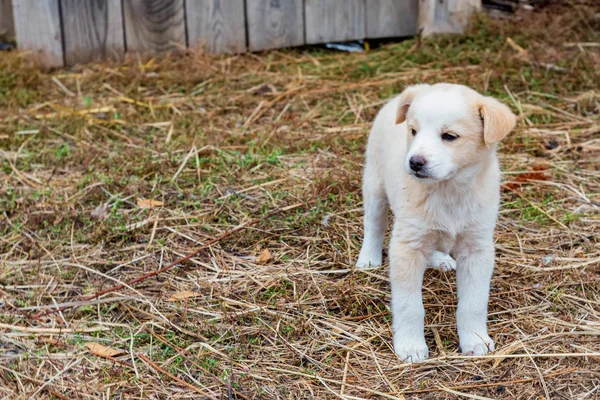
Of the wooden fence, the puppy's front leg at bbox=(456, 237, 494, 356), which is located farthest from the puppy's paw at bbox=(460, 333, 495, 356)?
the wooden fence

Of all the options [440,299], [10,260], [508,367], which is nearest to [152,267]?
[10,260]

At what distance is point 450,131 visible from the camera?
3.11 m

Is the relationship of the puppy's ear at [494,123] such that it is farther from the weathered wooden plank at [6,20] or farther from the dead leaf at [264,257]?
the weathered wooden plank at [6,20]

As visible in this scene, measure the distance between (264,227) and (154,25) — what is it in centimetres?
333

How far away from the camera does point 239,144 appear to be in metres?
5.48

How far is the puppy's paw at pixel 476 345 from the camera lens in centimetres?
326

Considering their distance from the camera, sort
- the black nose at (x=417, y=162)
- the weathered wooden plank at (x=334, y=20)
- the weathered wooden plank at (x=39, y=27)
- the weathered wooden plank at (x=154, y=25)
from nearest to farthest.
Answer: the black nose at (x=417, y=162) → the weathered wooden plank at (x=39, y=27) → the weathered wooden plank at (x=154, y=25) → the weathered wooden plank at (x=334, y=20)

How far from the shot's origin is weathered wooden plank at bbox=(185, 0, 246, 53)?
23.2 ft

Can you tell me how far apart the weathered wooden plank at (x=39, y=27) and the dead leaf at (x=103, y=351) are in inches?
161

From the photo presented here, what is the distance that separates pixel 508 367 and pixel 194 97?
3869mm

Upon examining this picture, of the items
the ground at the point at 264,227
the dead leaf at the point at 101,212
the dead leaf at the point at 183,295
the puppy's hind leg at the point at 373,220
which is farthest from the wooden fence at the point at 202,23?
the dead leaf at the point at 183,295

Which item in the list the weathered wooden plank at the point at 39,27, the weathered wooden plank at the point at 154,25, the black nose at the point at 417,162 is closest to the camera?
the black nose at the point at 417,162

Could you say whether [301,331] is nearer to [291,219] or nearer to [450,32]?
[291,219]

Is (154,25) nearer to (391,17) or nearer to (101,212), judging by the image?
(391,17)
